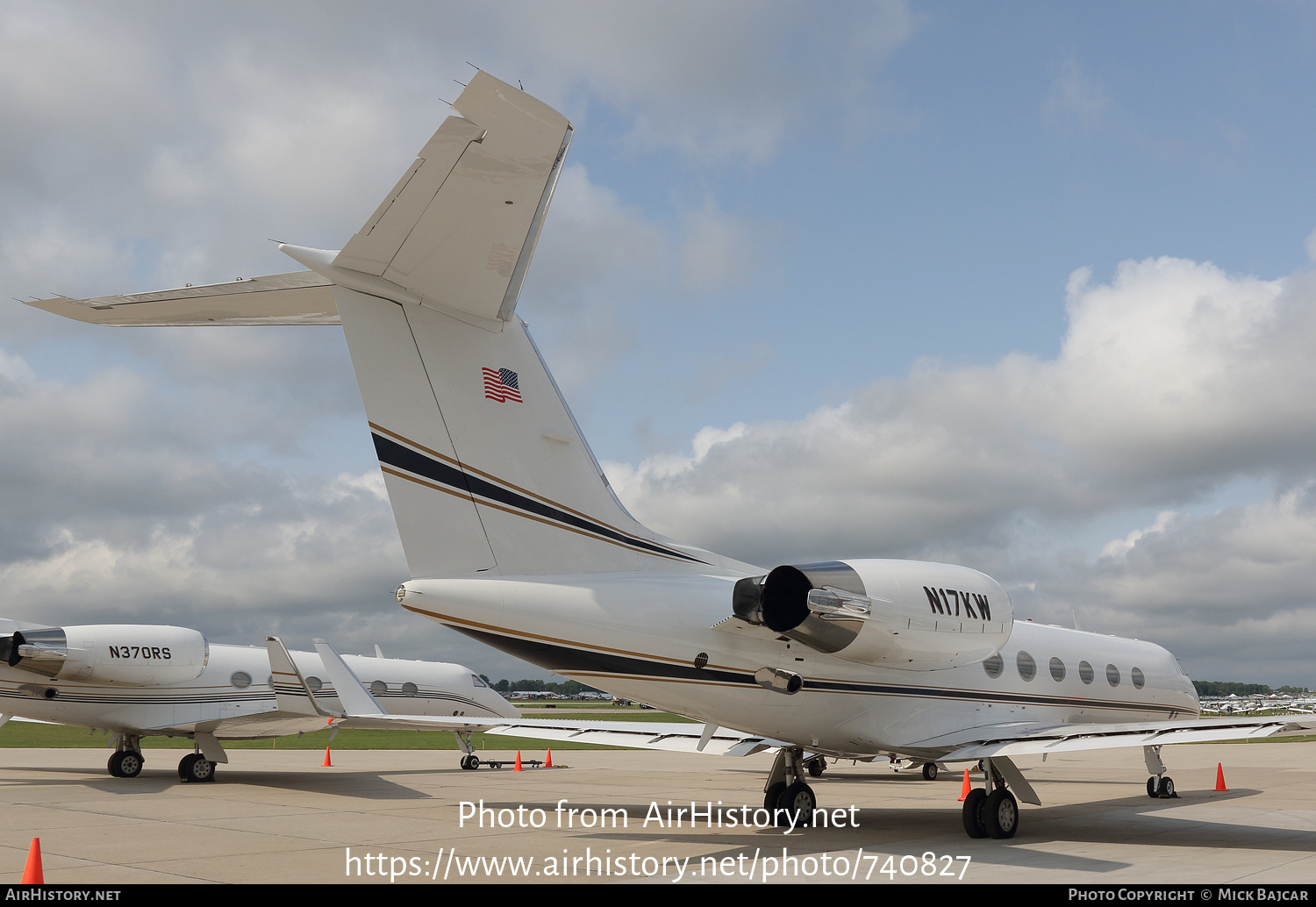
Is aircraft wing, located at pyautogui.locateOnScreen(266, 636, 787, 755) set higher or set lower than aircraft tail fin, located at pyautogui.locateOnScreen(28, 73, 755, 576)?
lower

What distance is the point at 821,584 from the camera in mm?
8727

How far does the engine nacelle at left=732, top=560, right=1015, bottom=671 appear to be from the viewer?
8.69 metres

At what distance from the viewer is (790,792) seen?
10.7 m

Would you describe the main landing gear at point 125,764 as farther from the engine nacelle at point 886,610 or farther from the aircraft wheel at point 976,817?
the aircraft wheel at point 976,817

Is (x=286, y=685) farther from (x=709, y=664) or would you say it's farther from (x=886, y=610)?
(x=886, y=610)

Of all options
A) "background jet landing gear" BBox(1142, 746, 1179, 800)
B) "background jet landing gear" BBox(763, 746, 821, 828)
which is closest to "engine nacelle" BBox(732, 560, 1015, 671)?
"background jet landing gear" BBox(763, 746, 821, 828)

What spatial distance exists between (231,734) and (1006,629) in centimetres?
1518

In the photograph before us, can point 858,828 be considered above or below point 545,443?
below

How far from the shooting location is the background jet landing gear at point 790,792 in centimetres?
1065

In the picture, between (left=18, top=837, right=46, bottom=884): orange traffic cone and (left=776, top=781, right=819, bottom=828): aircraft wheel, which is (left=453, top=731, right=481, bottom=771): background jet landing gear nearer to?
(left=776, top=781, right=819, bottom=828): aircraft wheel

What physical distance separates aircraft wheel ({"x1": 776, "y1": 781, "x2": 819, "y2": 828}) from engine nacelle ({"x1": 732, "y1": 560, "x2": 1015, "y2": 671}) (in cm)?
199

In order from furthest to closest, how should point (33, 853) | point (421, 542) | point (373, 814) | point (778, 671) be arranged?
point (373, 814)
point (778, 671)
point (421, 542)
point (33, 853)
